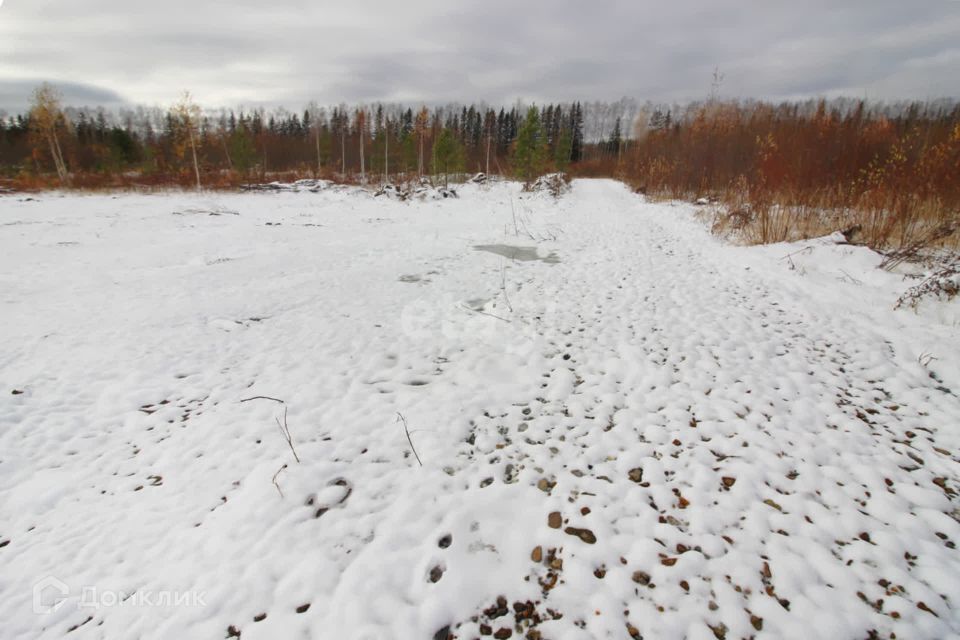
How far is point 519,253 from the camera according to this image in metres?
10.2

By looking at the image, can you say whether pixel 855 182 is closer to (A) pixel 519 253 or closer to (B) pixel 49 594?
(A) pixel 519 253

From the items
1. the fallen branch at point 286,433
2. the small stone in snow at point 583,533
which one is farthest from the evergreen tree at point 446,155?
the small stone in snow at point 583,533

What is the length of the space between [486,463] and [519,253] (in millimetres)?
7700

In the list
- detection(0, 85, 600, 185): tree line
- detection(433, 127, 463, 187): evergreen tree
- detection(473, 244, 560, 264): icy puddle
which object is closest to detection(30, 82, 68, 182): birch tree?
detection(0, 85, 600, 185): tree line

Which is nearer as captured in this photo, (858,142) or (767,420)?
(767,420)

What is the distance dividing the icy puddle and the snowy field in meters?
2.54

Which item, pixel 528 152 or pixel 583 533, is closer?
pixel 583 533

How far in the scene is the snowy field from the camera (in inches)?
82.4

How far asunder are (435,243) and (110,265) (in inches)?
308

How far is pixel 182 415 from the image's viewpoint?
383 cm

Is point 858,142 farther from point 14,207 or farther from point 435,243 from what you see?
point 14,207

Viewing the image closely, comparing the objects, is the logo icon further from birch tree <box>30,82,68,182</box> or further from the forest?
birch tree <box>30,82,68,182</box>

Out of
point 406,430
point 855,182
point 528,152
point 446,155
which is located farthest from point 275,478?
point 528,152

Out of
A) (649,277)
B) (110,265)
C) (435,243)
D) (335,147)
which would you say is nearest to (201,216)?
(110,265)
